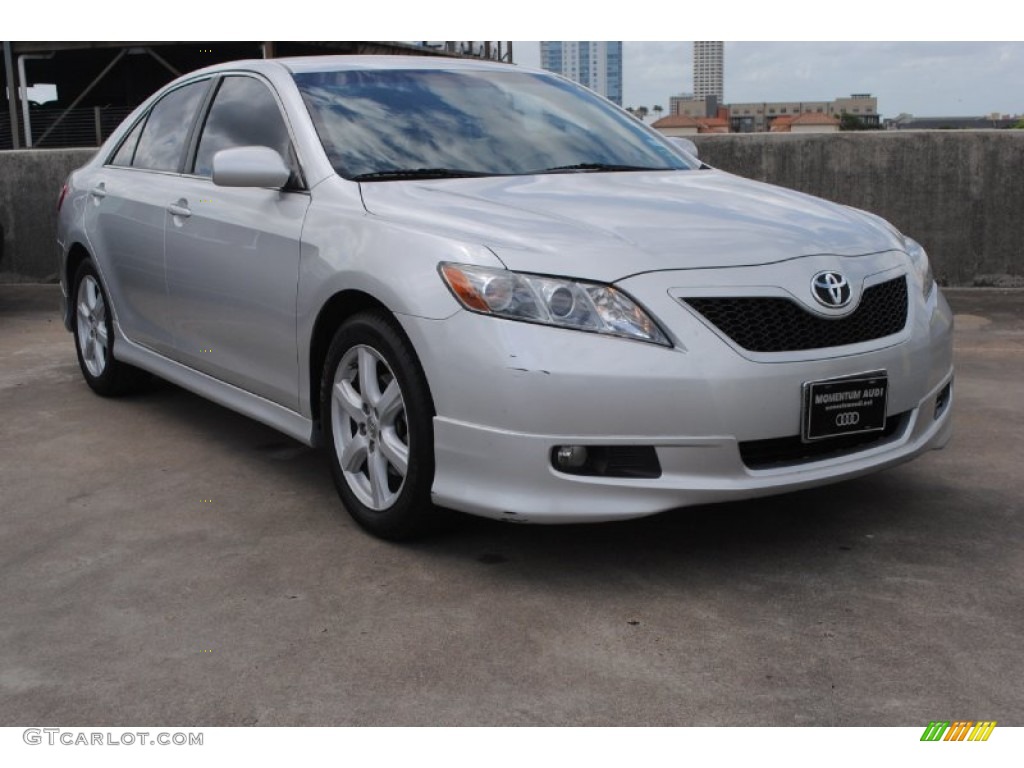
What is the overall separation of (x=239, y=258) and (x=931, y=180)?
6.15 m

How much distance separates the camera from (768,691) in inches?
110

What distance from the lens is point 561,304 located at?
3316 mm

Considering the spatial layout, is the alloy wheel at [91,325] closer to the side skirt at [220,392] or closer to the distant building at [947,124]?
the side skirt at [220,392]

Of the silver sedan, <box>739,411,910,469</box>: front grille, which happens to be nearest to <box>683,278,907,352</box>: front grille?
the silver sedan

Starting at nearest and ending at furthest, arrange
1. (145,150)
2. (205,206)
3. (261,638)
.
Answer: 1. (261,638)
2. (205,206)
3. (145,150)

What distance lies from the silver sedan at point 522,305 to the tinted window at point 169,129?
31 cm

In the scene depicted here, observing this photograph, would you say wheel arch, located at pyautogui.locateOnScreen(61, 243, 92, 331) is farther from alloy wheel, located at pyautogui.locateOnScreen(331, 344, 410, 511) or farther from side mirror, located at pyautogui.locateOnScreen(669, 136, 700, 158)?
side mirror, located at pyautogui.locateOnScreen(669, 136, 700, 158)

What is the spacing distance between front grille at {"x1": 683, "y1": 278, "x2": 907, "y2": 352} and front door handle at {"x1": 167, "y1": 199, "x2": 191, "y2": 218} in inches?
92.8

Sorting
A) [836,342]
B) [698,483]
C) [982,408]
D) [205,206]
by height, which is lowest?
[982,408]

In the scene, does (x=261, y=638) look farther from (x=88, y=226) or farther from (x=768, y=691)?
(x=88, y=226)

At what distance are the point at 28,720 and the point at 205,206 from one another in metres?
2.46

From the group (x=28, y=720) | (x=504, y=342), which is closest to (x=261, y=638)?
(x=28, y=720)

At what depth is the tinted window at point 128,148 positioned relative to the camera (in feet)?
18.7

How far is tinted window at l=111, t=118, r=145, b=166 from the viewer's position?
18.7 ft
